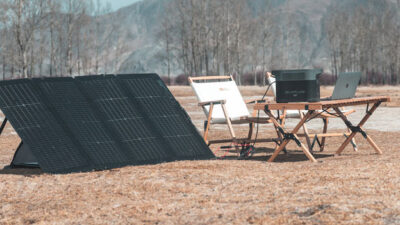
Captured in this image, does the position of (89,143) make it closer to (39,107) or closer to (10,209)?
(39,107)

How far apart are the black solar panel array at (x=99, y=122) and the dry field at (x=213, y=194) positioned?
219mm

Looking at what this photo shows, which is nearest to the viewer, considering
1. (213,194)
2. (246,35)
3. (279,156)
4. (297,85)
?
(213,194)

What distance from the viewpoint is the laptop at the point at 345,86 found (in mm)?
7047

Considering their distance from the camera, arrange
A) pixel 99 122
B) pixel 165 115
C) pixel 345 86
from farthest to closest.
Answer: pixel 345 86 → pixel 165 115 → pixel 99 122

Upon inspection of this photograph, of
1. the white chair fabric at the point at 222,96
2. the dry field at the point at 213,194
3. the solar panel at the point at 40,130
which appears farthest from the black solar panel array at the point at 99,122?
the white chair fabric at the point at 222,96

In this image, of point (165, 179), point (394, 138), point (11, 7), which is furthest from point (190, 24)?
point (165, 179)

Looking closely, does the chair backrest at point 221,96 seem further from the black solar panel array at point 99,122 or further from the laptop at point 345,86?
the laptop at point 345,86

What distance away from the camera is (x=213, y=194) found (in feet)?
16.2

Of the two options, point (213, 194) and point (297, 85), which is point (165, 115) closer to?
point (297, 85)

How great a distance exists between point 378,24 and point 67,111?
68034mm

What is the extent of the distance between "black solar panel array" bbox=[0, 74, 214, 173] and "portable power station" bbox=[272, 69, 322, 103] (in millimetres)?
1054

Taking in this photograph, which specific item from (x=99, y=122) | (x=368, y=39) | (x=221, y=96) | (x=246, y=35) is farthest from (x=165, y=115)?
(x=368, y=39)

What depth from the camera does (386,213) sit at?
397cm

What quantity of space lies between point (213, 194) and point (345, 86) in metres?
2.85
